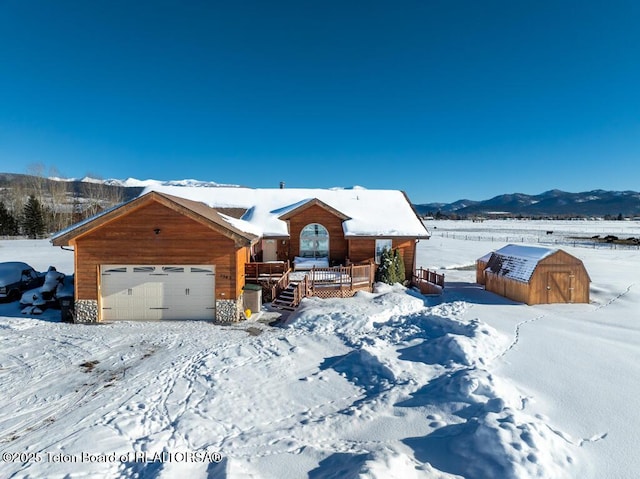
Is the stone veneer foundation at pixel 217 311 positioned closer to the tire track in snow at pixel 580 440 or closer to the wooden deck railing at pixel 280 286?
the wooden deck railing at pixel 280 286

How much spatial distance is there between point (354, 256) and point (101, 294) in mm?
11668

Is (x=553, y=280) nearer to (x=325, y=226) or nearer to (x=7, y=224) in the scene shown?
(x=325, y=226)

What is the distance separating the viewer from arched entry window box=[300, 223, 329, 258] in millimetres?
19469

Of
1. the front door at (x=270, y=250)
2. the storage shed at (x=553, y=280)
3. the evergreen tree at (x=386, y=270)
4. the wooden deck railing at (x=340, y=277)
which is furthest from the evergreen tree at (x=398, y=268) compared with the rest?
the front door at (x=270, y=250)

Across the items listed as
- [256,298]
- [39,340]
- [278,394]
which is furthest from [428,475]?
[39,340]

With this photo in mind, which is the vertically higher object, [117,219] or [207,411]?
[117,219]

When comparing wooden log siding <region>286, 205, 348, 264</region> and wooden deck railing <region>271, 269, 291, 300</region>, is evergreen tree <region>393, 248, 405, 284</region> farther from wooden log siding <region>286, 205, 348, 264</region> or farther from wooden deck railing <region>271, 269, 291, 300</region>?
wooden deck railing <region>271, 269, 291, 300</region>

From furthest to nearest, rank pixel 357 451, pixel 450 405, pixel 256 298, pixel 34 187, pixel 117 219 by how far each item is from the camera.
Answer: pixel 34 187 < pixel 256 298 < pixel 117 219 < pixel 450 405 < pixel 357 451

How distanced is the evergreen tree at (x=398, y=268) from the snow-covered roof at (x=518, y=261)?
427 cm

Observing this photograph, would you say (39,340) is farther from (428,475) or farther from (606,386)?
(606,386)

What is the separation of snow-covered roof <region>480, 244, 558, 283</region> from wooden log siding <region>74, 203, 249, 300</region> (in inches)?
491

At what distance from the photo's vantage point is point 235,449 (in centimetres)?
562

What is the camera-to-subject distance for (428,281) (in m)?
18.3

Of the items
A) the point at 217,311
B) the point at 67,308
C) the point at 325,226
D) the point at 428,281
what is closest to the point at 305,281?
the point at 217,311
